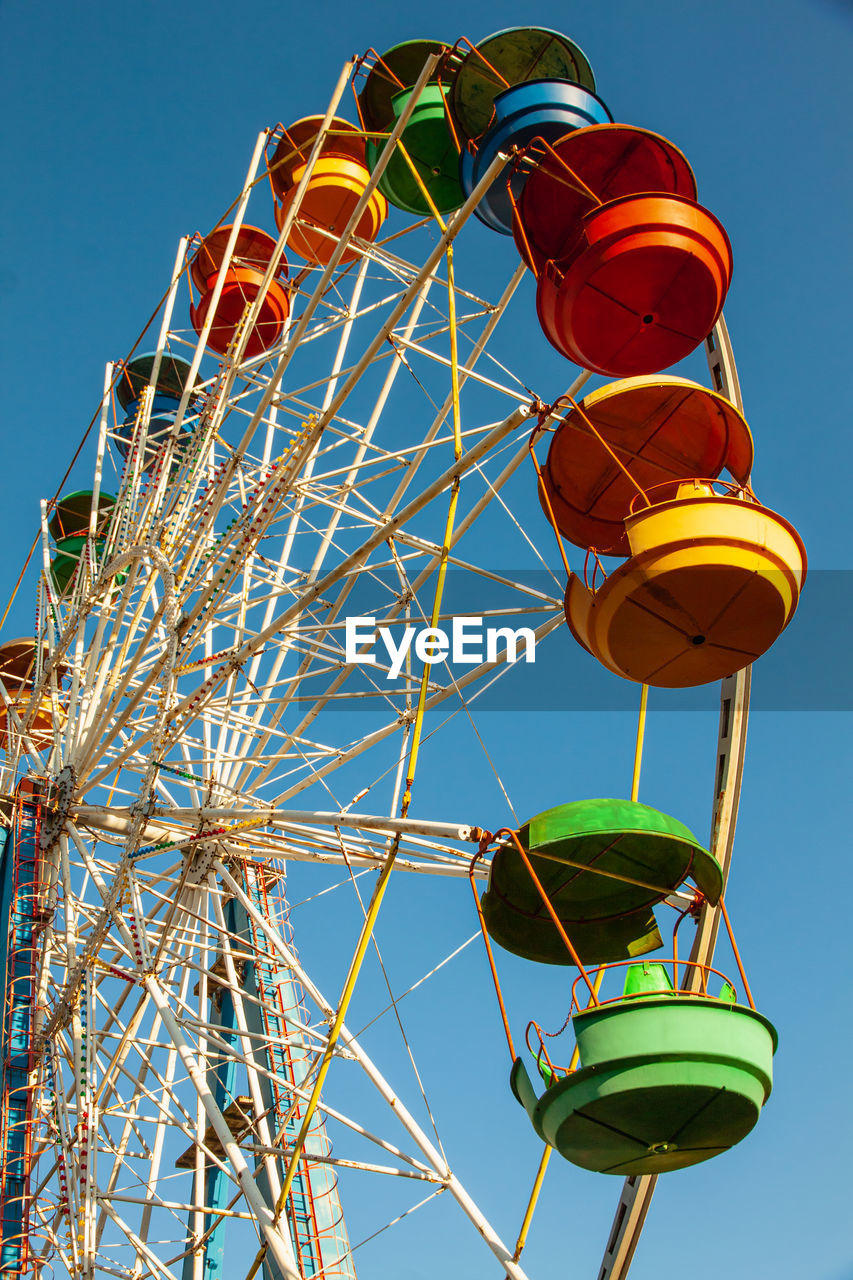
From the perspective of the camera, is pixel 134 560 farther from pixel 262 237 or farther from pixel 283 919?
pixel 262 237

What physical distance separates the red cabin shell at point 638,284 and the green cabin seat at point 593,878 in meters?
3.58

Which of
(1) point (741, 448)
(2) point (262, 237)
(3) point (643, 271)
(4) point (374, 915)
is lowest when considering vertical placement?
(4) point (374, 915)

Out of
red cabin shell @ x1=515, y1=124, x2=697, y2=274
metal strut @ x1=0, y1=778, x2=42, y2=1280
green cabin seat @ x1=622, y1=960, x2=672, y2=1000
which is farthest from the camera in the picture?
metal strut @ x1=0, y1=778, x2=42, y2=1280

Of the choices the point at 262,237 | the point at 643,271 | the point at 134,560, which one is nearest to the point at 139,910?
the point at 134,560

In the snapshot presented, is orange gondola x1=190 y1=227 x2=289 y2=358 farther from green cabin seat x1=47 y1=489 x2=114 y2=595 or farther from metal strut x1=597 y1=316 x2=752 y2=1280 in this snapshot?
metal strut x1=597 y1=316 x2=752 y2=1280

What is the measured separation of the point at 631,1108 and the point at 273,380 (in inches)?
257

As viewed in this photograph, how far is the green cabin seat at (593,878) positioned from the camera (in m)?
6.98

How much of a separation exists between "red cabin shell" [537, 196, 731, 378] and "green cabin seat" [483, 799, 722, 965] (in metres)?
3.58

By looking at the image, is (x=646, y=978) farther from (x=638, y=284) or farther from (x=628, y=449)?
(x=638, y=284)

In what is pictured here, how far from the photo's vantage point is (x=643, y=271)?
8367 mm

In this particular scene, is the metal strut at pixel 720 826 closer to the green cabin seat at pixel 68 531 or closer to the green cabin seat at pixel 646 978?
the green cabin seat at pixel 646 978

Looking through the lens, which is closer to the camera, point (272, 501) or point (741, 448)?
point (741, 448)

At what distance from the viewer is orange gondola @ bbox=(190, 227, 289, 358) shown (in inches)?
564

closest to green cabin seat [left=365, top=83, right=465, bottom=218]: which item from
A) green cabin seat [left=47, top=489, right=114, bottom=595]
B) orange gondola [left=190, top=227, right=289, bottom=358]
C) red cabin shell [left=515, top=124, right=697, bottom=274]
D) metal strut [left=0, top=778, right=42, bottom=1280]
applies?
orange gondola [left=190, top=227, right=289, bottom=358]
